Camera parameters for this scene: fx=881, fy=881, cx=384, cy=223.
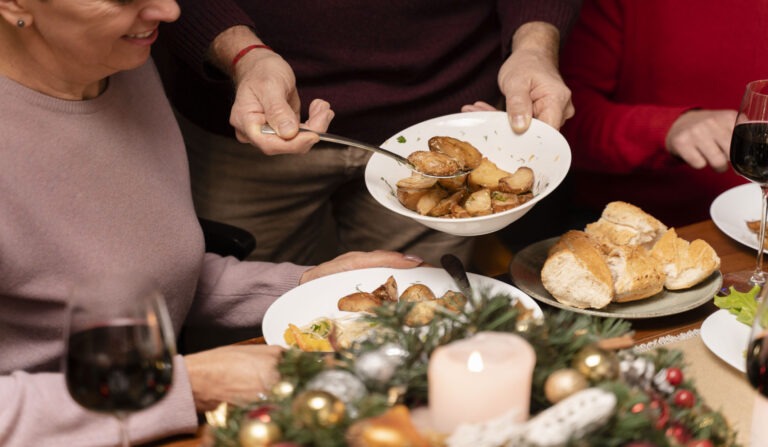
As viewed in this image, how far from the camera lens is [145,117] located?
170 centimetres

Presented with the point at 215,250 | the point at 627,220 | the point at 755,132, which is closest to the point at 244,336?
the point at 215,250

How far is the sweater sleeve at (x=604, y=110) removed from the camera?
2.25 m

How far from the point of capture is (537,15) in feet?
6.90

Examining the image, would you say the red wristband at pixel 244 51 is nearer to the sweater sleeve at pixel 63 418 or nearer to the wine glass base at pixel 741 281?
the sweater sleeve at pixel 63 418

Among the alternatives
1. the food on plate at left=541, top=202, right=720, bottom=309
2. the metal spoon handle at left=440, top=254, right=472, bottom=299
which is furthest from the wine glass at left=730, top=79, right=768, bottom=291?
the metal spoon handle at left=440, top=254, right=472, bottom=299

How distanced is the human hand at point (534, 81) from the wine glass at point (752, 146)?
0.35 m

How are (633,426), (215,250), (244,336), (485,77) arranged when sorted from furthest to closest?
(244,336) < (485,77) < (215,250) < (633,426)

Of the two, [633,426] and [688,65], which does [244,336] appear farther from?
[633,426]

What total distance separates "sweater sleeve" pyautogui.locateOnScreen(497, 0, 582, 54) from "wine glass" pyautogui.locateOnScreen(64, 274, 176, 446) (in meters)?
1.38

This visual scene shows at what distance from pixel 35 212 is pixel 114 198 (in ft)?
0.54

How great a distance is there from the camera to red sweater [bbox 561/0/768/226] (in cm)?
226

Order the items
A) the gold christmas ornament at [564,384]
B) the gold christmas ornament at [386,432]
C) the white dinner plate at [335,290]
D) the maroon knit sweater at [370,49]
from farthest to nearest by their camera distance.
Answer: the maroon knit sweater at [370,49], the white dinner plate at [335,290], the gold christmas ornament at [564,384], the gold christmas ornament at [386,432]

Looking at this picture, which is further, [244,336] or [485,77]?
[244,336]

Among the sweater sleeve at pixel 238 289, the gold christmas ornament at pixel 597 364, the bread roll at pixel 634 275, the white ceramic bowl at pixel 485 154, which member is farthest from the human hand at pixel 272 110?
the gold christmas ornament at pixel 597 364
